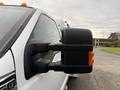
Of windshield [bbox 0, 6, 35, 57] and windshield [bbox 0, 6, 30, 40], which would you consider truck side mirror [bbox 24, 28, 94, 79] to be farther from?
windshield [bbox 0, 6, 30, 40]

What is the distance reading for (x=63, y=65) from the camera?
60.6 inches

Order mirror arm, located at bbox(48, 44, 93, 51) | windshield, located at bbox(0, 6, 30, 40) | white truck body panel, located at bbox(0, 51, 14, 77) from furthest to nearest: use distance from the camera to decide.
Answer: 1. windshield, located at bbox(0, 6, 30, 40)
2. mirror arm, located at bbox(48, 44, 93, 51)
3. white truck body panel, located at bbox(0, 51, 14, 77)

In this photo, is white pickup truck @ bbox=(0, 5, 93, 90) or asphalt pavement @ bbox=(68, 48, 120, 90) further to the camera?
asphalt pavement @ bbox=(68, 48, 120, 90)

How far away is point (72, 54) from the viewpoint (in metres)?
1.49

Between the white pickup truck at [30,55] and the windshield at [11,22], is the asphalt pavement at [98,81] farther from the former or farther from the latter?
the white pickup truck at [30,55]

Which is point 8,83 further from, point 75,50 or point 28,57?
point 75,50

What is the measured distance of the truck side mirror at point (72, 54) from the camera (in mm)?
1496

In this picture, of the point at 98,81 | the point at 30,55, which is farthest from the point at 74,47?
the point at 98,81

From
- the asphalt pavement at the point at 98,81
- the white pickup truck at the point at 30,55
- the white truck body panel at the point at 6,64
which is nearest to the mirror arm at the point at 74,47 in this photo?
the white pickup truck at the point at 30,55

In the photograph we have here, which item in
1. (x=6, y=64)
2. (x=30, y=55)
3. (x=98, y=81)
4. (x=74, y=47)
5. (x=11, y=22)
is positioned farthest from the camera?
(x=98, y=81)

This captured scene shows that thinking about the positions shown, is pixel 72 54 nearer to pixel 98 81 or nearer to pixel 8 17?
pixel 8 17

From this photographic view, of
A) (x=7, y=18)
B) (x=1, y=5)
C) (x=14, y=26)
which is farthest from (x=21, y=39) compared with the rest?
(x=1, y=5)

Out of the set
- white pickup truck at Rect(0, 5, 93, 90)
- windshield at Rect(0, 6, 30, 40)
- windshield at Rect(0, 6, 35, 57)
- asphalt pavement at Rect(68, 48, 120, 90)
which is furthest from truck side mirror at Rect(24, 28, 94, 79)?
asphalt pavement at Rect(68, 48, 120, 90)

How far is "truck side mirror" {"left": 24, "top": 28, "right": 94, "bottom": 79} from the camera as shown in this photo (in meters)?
1.50
